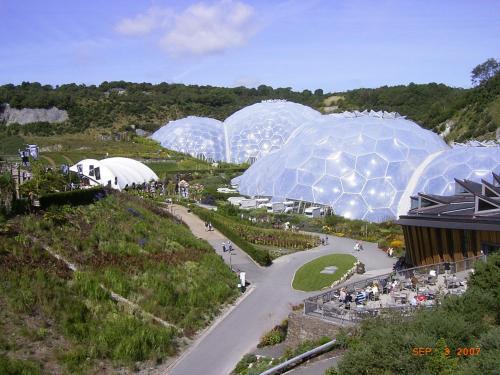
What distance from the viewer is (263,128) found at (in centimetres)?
6944

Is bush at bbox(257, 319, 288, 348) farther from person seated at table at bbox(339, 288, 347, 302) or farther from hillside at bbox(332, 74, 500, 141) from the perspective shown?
hillside at bbox(332, 74, 500, 141)

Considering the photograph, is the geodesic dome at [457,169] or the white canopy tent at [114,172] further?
the white canopy tent at [114,172]

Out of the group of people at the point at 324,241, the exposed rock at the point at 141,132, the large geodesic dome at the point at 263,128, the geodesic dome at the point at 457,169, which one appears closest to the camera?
the group of people at the point at 324,241

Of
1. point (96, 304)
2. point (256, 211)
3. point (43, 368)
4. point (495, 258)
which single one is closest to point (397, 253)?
point (256, 211)

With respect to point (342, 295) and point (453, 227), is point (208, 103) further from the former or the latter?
point (342, 295)

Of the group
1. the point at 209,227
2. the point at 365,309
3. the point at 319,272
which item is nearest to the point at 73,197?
the point at 209,227

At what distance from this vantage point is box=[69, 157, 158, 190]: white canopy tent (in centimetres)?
4675

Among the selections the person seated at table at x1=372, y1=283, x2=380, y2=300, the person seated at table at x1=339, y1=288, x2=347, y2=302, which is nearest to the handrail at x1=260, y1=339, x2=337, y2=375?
the person seated at table at x1=339, y1=288, x2=347, y2=302

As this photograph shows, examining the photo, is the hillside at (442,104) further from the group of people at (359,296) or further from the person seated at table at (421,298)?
the person seated at table at (421,298)

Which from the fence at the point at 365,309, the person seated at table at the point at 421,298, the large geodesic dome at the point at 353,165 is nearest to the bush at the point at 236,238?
the large geodesic dome at the point at 353,165

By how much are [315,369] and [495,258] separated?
19.2 feet

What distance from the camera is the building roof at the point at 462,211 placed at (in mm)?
22111
